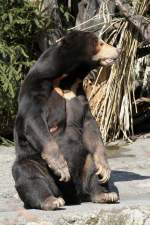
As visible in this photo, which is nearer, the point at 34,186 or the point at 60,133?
the point at 34,186

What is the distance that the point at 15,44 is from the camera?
10.0 meters

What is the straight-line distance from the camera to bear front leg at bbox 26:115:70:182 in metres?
5.08

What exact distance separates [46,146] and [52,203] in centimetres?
40

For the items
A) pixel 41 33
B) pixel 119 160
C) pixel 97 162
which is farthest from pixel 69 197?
pixel 41 33

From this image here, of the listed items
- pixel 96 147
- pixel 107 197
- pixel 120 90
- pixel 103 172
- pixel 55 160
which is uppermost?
pixel 55 160

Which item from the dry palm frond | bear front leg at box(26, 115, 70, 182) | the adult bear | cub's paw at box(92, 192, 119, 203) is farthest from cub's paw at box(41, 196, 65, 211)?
the dry palm frond

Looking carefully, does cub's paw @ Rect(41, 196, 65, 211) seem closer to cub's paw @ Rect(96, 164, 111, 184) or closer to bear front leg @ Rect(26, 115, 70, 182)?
bear front leg @ Rect(26, 115, 70, 182)

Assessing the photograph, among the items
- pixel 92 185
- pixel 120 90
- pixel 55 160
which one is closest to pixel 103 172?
pixel 92 185

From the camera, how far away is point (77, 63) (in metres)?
5.37

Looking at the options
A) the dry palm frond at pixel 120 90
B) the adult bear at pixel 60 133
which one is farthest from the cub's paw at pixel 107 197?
the dry palm frond at pixel 120 90

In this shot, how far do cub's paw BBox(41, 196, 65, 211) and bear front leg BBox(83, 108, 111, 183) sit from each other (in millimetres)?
480

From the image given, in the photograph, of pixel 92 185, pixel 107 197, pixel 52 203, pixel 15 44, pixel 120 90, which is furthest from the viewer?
pixel 15 44

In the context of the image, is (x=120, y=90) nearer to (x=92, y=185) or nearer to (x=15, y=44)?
(x=15, y=44)

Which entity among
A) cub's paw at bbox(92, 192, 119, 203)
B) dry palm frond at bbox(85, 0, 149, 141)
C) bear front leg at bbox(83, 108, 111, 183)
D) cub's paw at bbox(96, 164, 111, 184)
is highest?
bear front leg at bbox(83, 108, 111, 183)
